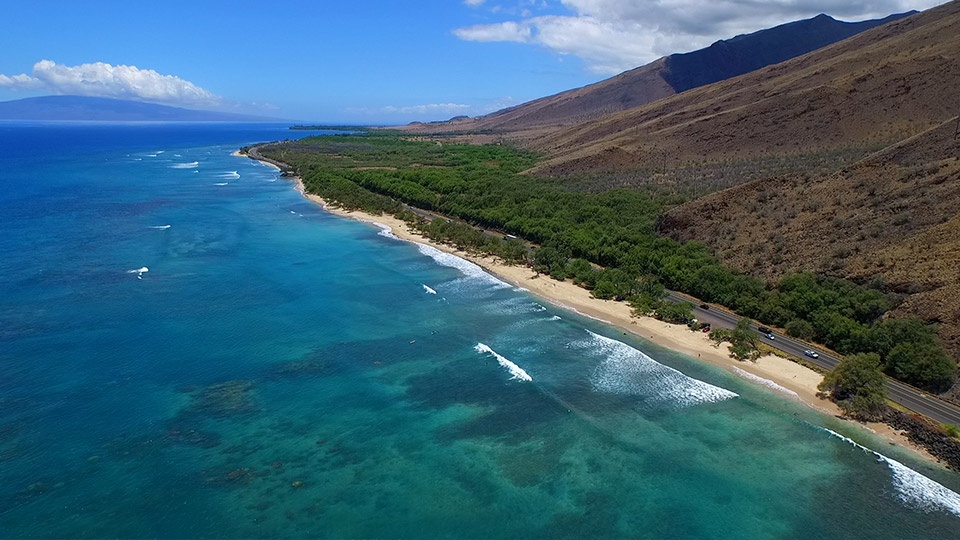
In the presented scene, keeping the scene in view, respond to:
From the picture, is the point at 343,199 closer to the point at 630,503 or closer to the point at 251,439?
the point at 251,439

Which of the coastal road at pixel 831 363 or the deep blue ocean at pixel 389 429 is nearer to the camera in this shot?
the deep blue ocean at pixel 389 429

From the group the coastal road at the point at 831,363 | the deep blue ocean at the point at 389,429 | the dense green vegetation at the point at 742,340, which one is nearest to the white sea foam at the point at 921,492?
the deep blue ocean at the point at 389,429

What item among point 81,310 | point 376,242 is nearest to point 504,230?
point 376,242

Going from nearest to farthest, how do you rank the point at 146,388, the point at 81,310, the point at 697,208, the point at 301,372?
1. the point at 146,388
2. the point at 301,372
3. the point at 81,310
4. the point at 697,208

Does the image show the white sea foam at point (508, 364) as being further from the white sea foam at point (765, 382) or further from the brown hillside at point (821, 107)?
the brown hillside at point (821, 107)

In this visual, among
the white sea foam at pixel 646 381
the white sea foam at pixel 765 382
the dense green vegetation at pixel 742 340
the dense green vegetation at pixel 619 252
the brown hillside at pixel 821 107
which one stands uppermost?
the brown hillside at pixel 821 107

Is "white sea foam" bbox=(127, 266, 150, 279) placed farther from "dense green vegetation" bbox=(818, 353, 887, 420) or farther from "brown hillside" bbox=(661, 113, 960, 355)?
"dense green vegetation" bbox=(818, 353, 887, 420)

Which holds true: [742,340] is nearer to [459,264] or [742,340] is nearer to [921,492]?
[921,492]
